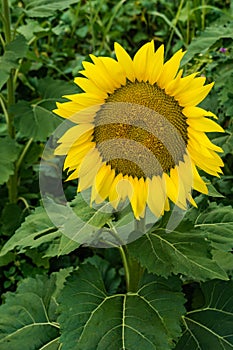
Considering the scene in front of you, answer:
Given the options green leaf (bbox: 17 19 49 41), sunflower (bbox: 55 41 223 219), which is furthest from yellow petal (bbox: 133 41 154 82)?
green leaf (bbox: 17 19 49 41)

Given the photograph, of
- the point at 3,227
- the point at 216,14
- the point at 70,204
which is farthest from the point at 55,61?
the point at 70,204

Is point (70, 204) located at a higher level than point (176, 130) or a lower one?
lower

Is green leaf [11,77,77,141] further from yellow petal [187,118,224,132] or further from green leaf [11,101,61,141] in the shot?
yellow petal [187,118,224,132]

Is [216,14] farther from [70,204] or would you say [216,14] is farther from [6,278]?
[70,204]

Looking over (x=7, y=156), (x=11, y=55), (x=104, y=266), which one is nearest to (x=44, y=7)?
(x=11, y=55)

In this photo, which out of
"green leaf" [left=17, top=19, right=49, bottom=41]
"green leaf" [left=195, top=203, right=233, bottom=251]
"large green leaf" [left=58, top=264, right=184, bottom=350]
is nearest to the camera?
"large green leaf" [left=58, top=264, right=184, bottom=350]

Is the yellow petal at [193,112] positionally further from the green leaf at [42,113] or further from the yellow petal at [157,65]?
the green leaf at [42,113]

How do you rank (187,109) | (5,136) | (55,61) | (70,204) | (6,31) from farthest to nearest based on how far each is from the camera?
(55,61)
(5,136)
(6,31)
(70,204)
(187,109)
